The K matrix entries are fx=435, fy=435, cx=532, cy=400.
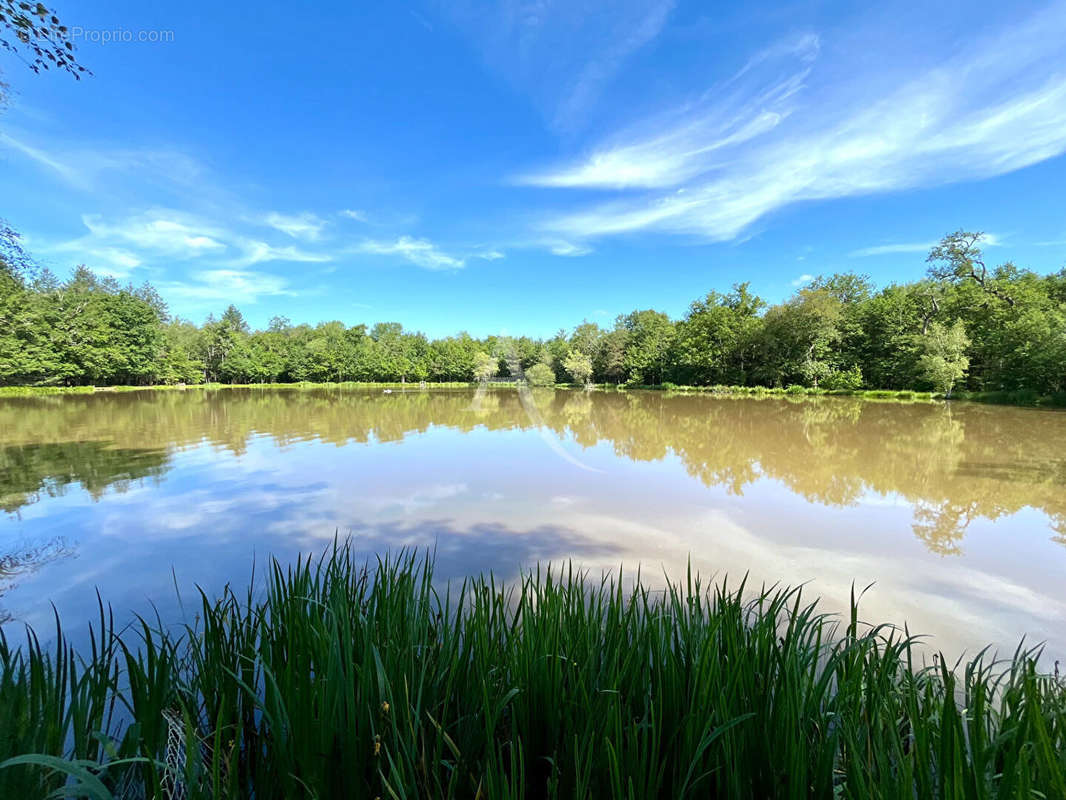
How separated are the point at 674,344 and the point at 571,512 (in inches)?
1728

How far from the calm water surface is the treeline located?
549 cm

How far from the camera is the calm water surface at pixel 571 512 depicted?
4.05 meters

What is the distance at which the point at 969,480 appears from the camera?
26.2 ft

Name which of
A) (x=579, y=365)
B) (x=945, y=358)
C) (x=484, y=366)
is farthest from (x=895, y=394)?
(x=484, y=366)

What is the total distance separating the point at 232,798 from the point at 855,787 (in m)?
1.58

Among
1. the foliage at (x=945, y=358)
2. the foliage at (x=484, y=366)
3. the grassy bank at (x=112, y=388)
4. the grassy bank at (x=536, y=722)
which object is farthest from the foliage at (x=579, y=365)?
the grassy bank at (x=536, y=722)

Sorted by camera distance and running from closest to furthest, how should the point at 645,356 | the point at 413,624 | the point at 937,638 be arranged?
the point at 413,624 < the point at 937,638 < the point at 645,356

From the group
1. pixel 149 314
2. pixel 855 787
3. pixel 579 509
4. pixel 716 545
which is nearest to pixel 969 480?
pixel 716 545

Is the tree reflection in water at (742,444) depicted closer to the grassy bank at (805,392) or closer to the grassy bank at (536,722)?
the grassy bank at (805,392)

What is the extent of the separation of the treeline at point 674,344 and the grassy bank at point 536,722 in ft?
36.2

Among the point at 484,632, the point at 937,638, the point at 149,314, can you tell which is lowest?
the point at 937,638

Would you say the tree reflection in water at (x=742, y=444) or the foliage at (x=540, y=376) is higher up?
the foliage at (x=540, y=376)

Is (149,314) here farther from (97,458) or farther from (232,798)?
(232,798)

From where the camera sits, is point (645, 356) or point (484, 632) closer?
point (484, 632)
